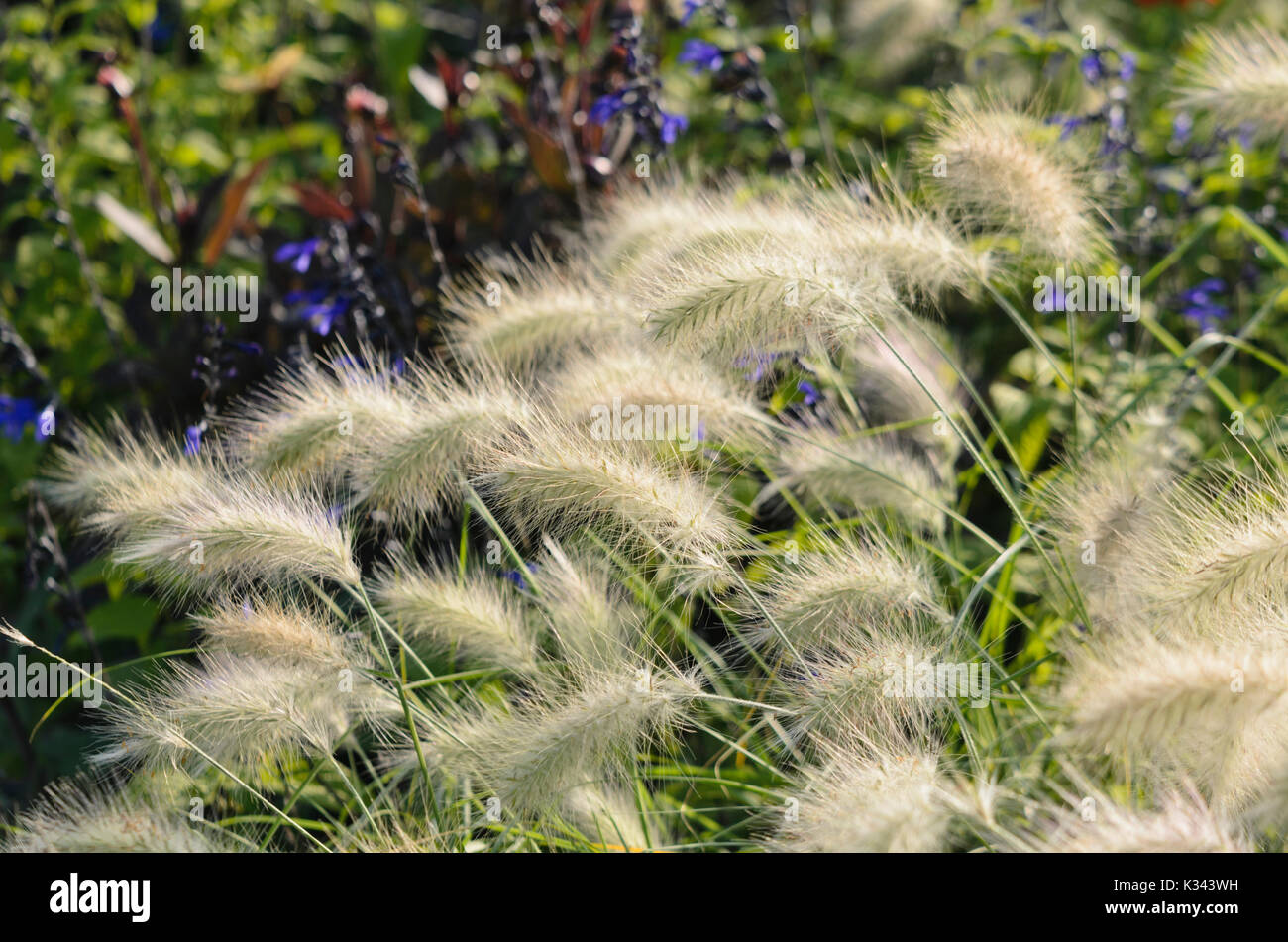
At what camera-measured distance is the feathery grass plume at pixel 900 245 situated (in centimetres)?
185

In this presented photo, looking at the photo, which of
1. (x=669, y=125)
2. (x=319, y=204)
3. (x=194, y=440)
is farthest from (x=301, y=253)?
(x=669, y=125)

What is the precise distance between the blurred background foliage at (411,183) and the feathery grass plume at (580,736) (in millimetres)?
1103

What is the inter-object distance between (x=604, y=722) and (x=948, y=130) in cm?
137

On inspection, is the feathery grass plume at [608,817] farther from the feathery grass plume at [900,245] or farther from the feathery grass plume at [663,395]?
the feathery grass plume at [900,245]

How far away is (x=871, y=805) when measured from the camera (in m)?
1.31

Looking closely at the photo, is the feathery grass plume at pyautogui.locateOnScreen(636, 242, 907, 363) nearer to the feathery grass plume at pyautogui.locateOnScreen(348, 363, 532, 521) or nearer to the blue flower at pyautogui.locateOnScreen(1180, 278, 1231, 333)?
the feathery grass plume at pyautogui.locateOnScreen(348, 363, 532, 521)

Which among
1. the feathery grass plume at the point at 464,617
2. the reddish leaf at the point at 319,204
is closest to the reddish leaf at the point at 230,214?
the reddish leaf at the point at 319,204

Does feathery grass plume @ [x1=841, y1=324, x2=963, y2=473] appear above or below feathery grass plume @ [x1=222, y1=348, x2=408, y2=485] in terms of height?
above

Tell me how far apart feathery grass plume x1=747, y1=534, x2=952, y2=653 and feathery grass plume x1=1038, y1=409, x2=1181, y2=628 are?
0.89 feet

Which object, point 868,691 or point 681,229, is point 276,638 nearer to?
point 868,691

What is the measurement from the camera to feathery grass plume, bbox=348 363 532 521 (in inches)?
67.8

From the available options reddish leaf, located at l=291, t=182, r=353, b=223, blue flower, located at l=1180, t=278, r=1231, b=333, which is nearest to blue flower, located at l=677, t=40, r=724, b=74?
reddish leaf, located at l=291, t=182, r=353, b=223
